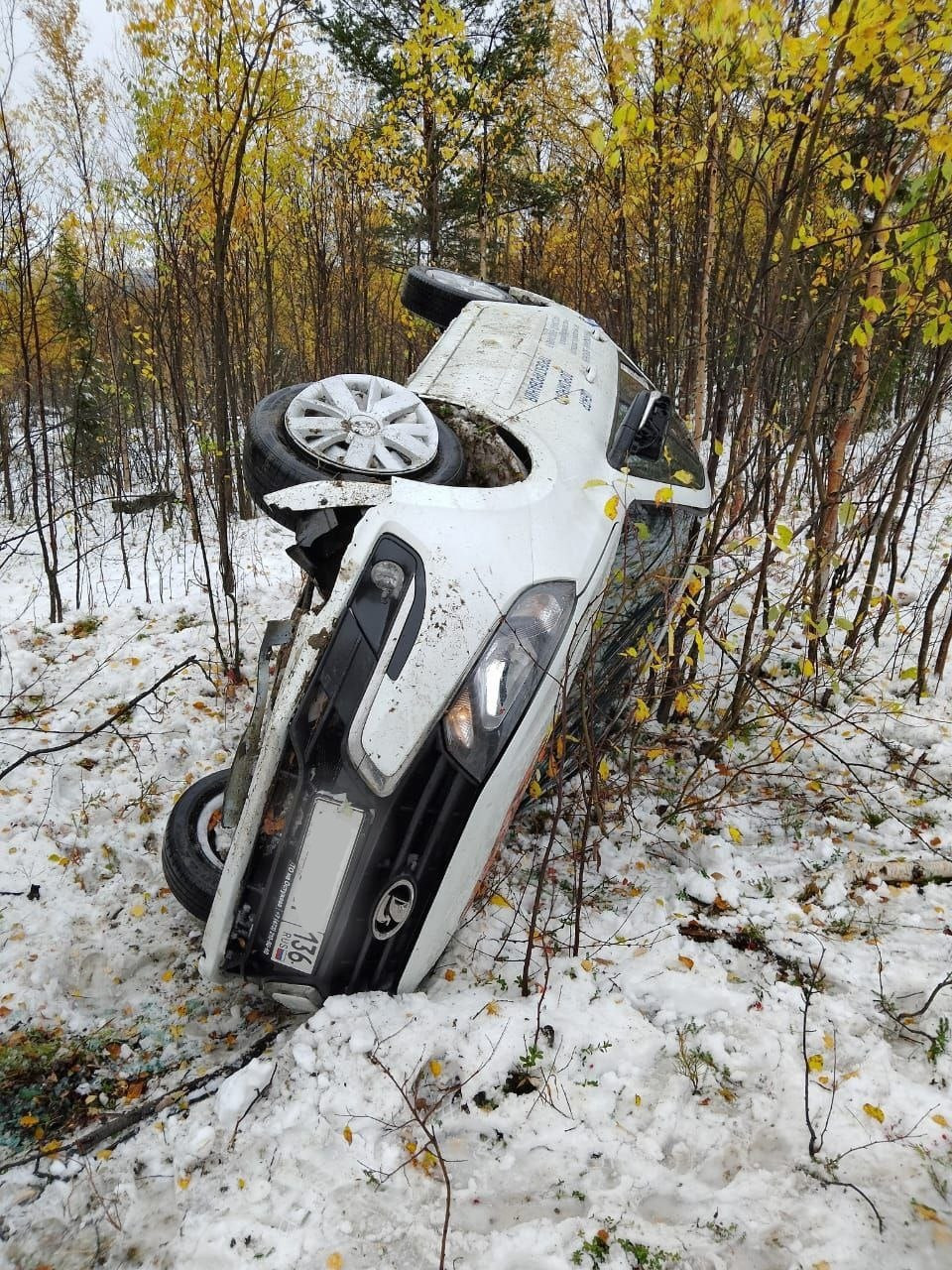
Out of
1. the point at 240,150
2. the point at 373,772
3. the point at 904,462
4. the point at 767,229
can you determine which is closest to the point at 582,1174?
the point at 373,772

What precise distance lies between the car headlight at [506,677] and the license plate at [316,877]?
0.42 m

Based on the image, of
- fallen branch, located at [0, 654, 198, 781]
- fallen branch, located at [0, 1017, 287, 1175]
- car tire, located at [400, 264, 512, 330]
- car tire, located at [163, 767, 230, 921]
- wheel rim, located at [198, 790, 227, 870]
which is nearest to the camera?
fallen branch, located at [0, 1017, 287, 1175]

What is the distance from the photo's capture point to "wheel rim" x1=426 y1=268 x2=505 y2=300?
15.7 feet

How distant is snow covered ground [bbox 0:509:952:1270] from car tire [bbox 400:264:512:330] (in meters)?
3.53

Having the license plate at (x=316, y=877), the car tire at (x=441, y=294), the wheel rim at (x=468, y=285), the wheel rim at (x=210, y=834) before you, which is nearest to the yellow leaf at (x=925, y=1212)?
the license plate at (x=316, y=877)

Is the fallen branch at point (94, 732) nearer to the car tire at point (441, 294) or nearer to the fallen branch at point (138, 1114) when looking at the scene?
the fallen branch at point (138, 1114)

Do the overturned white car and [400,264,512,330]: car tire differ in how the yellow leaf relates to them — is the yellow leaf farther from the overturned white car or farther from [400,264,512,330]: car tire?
[400,264,512,330]: car tire

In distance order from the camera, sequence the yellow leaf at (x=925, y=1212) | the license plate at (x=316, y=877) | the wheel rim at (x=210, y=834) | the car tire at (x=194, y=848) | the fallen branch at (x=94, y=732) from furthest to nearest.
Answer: the wheel rim at (x=210, y=834), the car tire at (x=194, y=848), the fallen branch at (x=94, y=732), the license plate at (x=316, y=877), the yellow leaf at (x=925, y=1212)

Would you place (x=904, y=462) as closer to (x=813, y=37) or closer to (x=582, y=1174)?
(x=813, y=37)

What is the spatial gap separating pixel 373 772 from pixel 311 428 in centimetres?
162

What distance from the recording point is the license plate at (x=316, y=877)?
2166 millimetres

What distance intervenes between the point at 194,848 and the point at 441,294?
13.1 feet

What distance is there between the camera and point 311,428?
2945 millimetres

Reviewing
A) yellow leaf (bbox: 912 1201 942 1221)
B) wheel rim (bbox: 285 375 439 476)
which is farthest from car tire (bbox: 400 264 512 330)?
yellow leaf (bbox: 912 1201 942 1221)
